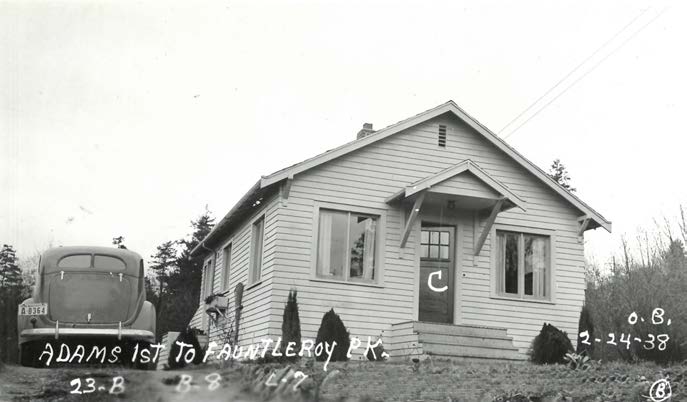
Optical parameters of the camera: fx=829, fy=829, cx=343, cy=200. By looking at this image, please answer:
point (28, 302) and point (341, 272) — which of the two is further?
point (341, 272)

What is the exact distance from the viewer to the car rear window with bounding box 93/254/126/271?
49.2 feet

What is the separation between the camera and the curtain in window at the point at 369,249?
691 inches

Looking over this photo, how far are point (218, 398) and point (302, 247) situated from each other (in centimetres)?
757

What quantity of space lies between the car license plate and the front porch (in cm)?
675

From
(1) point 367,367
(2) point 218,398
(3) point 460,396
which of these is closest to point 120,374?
(2) point 218,398

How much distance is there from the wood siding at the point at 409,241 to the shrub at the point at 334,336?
1.30 meters

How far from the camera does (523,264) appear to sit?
61.5 ft

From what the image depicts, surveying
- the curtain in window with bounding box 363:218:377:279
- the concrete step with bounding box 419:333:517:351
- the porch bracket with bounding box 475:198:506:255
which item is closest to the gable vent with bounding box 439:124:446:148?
the porch bracket with bounding box 475:198:506:255

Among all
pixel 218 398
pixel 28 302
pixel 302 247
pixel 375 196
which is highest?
pixel 375 196

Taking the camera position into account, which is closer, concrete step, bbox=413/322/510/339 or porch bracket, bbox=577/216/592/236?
concrete step, bbox=413/322/510/339

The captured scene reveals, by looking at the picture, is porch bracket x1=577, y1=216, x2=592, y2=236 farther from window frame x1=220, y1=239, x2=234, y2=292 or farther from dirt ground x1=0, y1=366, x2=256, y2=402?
dirt ground x1=0, y1=366, x2=256, y2=402

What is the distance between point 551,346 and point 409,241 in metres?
3.68

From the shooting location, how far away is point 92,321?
46.6ft

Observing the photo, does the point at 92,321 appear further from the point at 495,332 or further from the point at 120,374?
the point at 495,332
